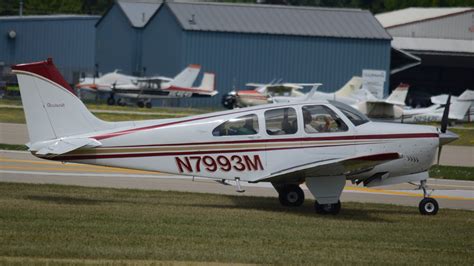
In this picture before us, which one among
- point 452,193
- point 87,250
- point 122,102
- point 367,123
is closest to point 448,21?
point 122,102

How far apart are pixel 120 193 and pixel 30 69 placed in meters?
3.14

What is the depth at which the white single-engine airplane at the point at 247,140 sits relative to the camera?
14305mm

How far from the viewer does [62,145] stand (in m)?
A: 14.0

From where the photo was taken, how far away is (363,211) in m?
15.9

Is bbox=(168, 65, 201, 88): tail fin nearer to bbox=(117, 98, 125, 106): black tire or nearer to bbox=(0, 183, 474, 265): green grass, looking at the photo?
bbox=(117, 98, 125, 106): black tire

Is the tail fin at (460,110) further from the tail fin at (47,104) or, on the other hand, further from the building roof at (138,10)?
the tail fin at (47,104)

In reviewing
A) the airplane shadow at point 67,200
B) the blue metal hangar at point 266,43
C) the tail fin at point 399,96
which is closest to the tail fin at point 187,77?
the blue metal hangar at point 266,43

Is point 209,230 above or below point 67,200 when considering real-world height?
above

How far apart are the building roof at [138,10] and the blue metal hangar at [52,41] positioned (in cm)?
420

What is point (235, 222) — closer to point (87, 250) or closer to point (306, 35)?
point (87, 250)

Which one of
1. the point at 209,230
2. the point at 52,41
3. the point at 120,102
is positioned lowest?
the point at 120,102

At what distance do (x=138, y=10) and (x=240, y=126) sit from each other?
5465 centimetres

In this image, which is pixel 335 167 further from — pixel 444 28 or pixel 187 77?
pixel 444 28

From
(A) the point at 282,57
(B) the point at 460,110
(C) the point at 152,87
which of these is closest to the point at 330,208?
(B) the point at 460,110
